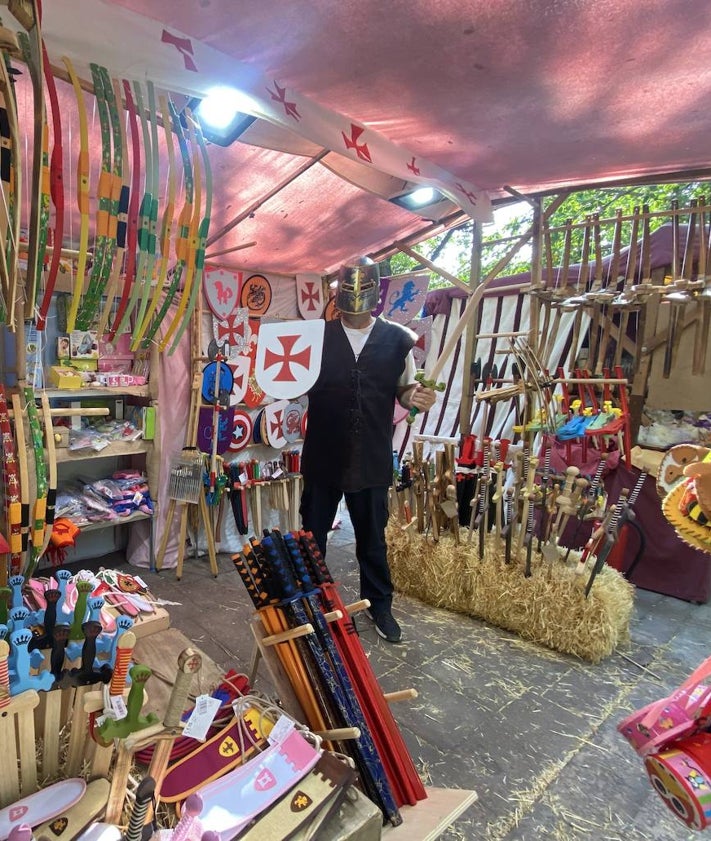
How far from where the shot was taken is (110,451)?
294 cm

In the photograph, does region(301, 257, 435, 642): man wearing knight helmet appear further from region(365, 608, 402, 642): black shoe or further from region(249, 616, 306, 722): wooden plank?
region(249, 616, 306, 722): wooden plank

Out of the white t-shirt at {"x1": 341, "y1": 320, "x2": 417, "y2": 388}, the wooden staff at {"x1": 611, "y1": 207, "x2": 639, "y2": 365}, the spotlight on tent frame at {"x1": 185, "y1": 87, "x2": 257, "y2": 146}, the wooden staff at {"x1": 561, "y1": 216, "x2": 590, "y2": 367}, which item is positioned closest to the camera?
the spotlight on tent frame at {"x1": 185, "y1": 87, "x2": 257, "y2": 146}

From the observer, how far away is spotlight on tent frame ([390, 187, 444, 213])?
2639 millimetres

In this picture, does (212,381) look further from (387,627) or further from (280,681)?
(280,681)

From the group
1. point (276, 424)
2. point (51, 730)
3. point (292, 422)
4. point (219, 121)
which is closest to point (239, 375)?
point (276, 424)

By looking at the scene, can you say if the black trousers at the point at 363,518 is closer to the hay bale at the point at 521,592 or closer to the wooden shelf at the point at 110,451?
the hay bale at the point at 521,592

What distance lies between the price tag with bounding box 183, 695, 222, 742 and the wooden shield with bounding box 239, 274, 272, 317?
2.93 m

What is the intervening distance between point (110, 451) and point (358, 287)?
182cm

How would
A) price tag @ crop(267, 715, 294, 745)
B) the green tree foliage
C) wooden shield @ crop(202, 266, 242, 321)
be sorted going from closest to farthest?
price tag @ crop(267, 715, 294, 745)
wooden shield @ crop(202, 266, 242, 321)
the green tree foliage

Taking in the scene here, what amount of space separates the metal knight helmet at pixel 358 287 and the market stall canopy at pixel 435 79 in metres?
0.42

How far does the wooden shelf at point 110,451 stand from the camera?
108 inches

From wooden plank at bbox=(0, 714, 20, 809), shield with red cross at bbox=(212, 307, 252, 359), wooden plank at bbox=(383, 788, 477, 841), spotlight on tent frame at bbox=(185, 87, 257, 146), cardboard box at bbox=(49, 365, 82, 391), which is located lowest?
wooden plank at bbox=(383, 788, 477, 841)

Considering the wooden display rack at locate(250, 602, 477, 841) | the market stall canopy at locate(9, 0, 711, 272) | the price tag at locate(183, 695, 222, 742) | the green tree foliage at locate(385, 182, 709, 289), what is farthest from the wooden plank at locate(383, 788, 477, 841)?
the green tree foliage at locate(385, 182, 709, 289)

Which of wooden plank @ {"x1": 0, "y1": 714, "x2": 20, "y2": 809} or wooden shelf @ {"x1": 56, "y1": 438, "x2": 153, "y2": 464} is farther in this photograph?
wooden shelf @ {"x1": 56, "y1": 438, "x2": 153, "y2": 464}
